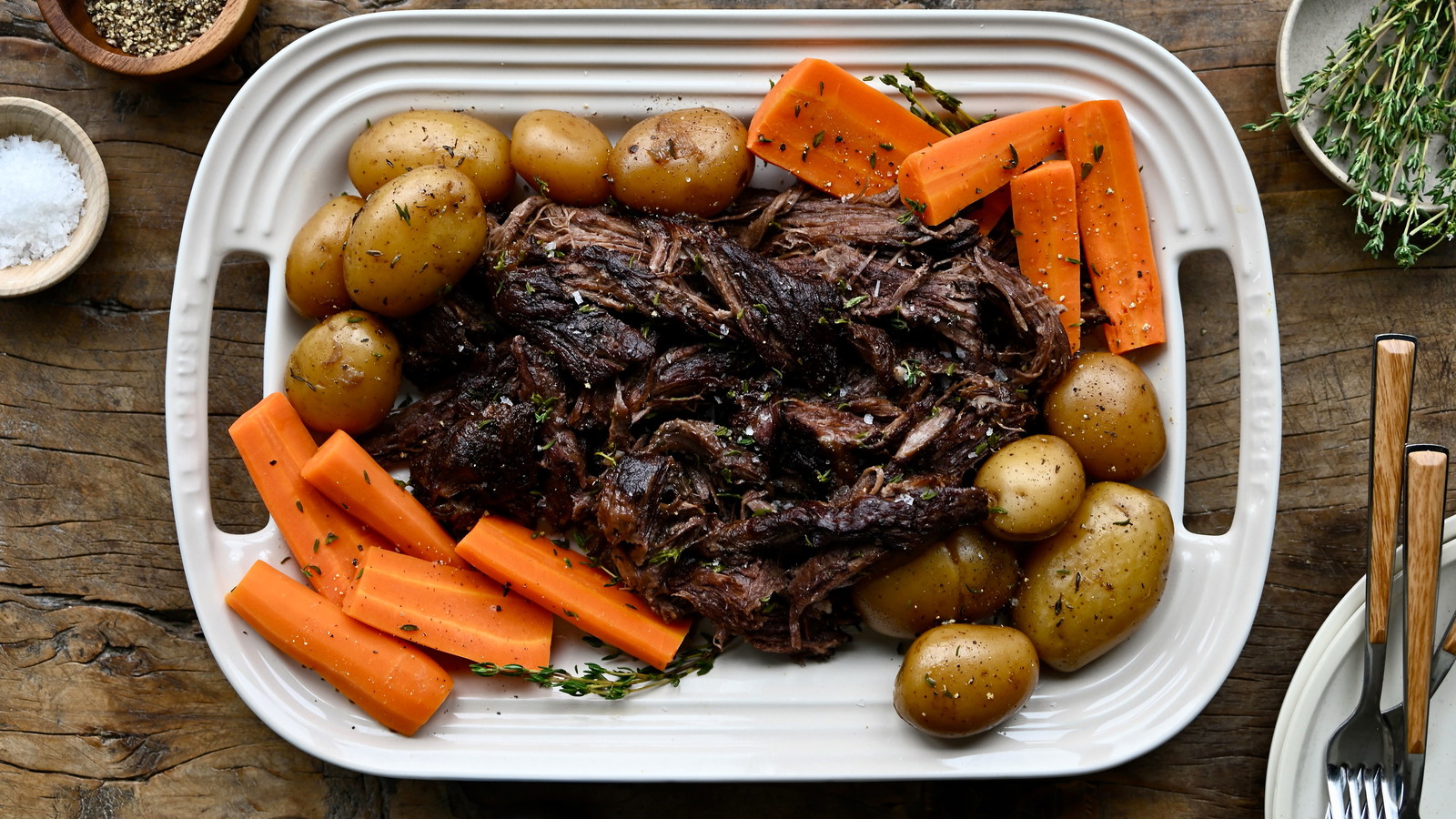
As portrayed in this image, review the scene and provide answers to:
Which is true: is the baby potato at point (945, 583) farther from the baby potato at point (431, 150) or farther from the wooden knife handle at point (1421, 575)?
the baby potato at point (431, 150)

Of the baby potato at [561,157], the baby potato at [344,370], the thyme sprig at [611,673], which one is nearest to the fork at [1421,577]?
the thyme sprig at [611,673]

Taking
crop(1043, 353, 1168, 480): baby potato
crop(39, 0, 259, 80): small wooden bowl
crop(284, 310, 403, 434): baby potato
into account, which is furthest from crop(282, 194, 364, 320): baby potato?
crop(1043, 353, 1168, 480): baby potato

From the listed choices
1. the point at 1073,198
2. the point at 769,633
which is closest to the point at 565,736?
the point at 769,633

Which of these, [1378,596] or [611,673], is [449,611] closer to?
[611,673]

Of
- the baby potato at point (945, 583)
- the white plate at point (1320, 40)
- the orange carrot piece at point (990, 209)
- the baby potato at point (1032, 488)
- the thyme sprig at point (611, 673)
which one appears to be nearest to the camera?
the baby potato at point (1032, 488)

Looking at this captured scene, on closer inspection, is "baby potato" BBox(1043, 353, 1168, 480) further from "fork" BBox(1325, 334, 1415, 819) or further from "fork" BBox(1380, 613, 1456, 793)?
"fork" BBox(1380, 613, 1456, 793)

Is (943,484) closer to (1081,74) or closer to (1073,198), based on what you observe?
(1073,198)
